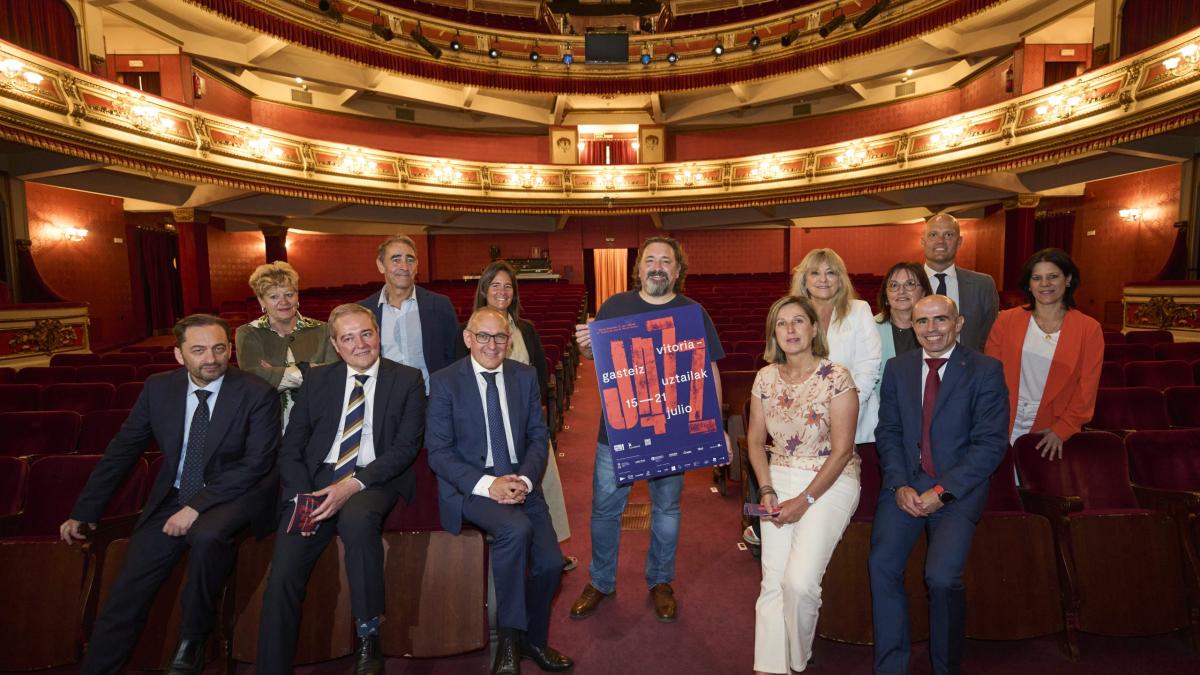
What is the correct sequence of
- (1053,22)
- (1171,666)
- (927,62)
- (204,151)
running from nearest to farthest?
(1171,666)
(204,151)
(1053,22)
(927,62)

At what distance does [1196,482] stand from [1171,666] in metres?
0.87

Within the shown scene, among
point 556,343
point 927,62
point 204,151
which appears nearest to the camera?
point 556,343

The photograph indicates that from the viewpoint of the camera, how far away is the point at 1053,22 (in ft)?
33.7

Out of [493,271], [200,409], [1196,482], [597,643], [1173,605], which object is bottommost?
[597,643]

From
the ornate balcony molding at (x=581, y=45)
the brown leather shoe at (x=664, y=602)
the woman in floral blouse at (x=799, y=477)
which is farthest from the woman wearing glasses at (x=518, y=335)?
the ornate balcony molding at (x=581, y=45)

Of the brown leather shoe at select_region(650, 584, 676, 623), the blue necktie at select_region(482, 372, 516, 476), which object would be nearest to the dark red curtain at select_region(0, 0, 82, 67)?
the blue necktie at select_region(482, 372, 516, 476)

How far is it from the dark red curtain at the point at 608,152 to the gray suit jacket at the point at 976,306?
Result: 14781 mm

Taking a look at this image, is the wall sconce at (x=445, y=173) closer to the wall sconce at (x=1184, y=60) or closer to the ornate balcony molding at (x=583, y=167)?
the ornate balcony molding at (x=583, y=167)

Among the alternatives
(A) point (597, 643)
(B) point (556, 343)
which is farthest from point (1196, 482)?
(B) point (556, 343)

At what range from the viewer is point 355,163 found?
12.4 meters

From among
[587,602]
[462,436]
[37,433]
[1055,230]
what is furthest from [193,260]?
[1055,230]

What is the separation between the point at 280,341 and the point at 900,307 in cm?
297

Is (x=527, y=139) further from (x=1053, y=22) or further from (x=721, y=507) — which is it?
(x=721, y=507)

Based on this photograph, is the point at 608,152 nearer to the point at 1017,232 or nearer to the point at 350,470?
the point at 1017,232
